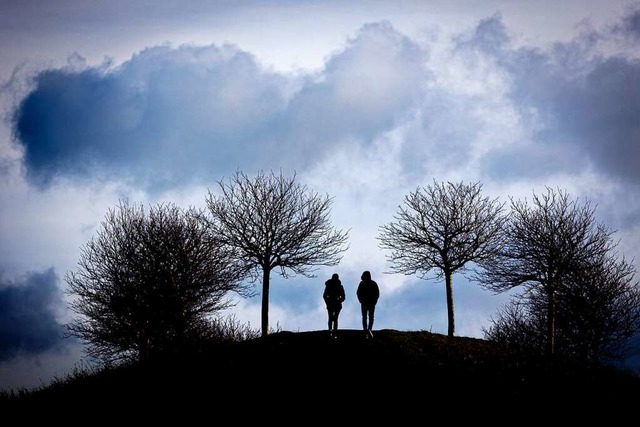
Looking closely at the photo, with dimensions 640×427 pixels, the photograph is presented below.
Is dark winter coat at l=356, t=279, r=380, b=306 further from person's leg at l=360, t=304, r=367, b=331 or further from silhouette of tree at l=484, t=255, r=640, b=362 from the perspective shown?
silhouette of tree at l=484, t=255, r=640, b=362

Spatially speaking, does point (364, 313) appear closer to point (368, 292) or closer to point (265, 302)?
point (368, 292)

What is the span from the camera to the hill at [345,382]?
12.2 meters

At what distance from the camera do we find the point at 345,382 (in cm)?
1321

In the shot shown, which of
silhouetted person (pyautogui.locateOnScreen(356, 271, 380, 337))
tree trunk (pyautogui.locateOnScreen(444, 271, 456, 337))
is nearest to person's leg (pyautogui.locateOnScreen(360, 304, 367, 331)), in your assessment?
silhouetted person (pyautogui.locateOnScreen(356, 271, 380, 337))

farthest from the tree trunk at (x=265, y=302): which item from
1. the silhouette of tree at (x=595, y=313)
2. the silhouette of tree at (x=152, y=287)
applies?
the silhouette of tree at (x=595, y=313)

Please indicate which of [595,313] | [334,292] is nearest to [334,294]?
[334,292]

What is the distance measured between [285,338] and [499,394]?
8.78m

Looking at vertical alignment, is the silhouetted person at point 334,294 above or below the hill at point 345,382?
above

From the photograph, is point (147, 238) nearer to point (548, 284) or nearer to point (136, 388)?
point (136, 388)

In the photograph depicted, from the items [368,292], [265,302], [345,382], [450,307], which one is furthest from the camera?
[450,307]

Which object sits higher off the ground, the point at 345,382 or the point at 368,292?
the point at 368,292

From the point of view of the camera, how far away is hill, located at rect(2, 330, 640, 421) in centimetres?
1220

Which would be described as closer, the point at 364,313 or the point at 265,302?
the point at 364,313

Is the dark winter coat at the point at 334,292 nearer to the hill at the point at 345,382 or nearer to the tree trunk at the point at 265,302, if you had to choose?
the hill at the point at 345,382
